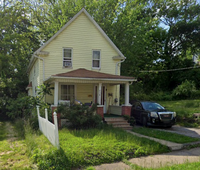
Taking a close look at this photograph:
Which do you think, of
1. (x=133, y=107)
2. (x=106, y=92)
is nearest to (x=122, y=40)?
(x=106, y=92)

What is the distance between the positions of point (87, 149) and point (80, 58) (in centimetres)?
917

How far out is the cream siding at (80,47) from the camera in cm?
1363

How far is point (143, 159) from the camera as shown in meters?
6.08

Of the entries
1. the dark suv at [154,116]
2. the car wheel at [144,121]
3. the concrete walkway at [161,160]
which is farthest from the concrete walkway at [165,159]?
the car wheel at [144,121]

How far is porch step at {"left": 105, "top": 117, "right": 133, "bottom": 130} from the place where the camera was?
1090cm

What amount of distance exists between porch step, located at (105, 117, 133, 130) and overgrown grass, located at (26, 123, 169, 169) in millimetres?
2959

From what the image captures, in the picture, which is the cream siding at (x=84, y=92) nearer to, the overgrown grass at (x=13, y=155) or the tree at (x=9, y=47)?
the overgrown grass at (x=13, y=155)

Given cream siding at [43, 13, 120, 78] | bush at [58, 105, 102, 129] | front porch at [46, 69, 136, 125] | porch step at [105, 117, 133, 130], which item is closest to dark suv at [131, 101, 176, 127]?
front porch at [46, 69, 136, 125]

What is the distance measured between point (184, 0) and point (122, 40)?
18.7 meters

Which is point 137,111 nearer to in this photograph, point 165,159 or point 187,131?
point 187,131

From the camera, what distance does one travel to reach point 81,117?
9547mm

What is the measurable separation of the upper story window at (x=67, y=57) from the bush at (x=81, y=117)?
16.3 feet

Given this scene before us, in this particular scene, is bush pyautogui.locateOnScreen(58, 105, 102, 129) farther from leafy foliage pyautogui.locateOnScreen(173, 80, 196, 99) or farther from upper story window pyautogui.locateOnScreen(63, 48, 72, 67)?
leafy foliage pyautogui.locateOnScreen(173, 80, 196, 99)

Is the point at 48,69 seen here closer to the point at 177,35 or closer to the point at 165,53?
the point at 165,53
